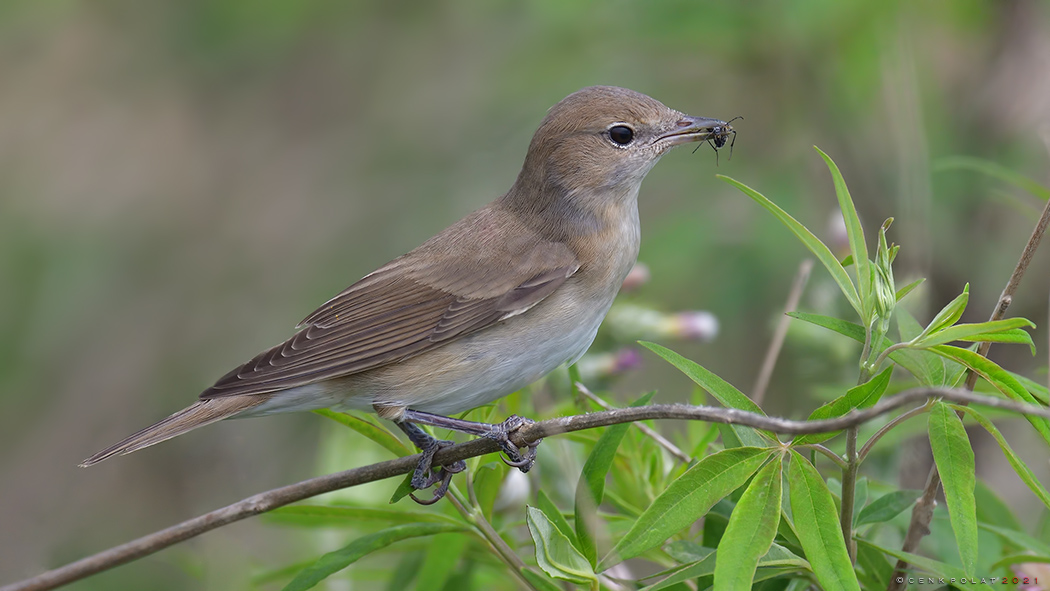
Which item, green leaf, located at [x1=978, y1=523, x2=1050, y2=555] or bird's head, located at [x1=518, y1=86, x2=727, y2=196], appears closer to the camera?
green leaf, located at [x1=978, y1=523, x2=1050, y2=555]

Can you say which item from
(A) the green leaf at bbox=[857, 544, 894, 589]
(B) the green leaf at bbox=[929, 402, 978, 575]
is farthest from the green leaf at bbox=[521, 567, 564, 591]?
(B) the green leaf at bbox=[929, 402, 978, 575]

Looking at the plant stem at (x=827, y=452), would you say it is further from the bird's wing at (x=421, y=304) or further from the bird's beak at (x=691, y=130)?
the bird's beak at (x=691, y=130)

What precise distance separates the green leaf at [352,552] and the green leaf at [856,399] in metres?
0.95

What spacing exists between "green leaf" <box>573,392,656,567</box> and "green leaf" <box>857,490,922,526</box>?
54cm

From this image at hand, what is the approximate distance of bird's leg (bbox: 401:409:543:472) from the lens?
254 centimetres

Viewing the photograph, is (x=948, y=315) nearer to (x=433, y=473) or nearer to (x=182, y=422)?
(x=433, y=473)

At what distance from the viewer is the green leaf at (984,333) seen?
72.5 inches

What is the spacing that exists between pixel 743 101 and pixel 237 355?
3959 millimetres

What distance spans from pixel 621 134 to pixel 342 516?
5.75 feet

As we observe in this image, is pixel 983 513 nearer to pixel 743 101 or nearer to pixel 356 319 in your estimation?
pixel 356 319

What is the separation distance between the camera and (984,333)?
1.93 metres

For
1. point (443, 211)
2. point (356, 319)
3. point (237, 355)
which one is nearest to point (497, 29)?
point (443, 211)

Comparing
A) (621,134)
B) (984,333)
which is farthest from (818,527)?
(621,134)

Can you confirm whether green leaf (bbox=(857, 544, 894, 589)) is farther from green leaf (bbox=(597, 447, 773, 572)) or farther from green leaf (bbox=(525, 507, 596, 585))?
green leaf (bbox=(525, 507, 596, 585))
